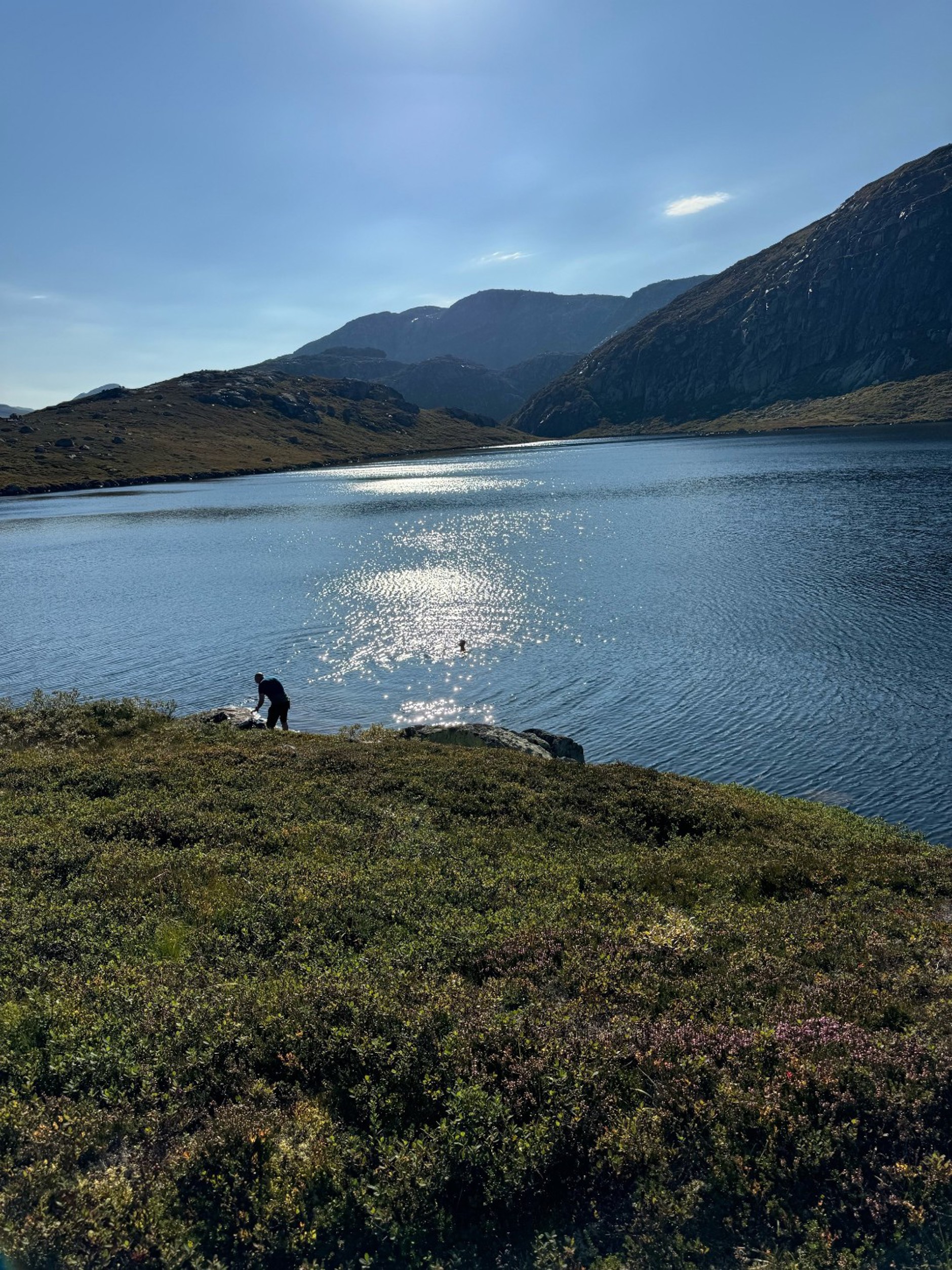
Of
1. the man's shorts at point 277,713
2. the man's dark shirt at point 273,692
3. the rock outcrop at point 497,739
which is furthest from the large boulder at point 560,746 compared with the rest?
the man's dark shirt at point 273,692

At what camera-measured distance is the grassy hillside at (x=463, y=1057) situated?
7.95 metres

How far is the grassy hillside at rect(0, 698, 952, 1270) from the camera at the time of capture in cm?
795

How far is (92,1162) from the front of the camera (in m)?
8.64

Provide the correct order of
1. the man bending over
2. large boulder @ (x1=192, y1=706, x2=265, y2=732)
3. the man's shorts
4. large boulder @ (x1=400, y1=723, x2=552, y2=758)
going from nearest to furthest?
large boulder @ (x1=400, y1=723, x2=552, y2=758)
large boulder @ (x1=192, y1=706, x2=265, y2=732)
the man's shorts
the man bending over

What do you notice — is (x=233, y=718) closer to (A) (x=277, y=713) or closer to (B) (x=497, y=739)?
(A) (x=277, y=713)

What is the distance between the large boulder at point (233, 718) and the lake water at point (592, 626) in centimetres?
343

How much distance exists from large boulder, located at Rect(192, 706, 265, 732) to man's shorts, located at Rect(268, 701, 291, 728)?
0.59 meters

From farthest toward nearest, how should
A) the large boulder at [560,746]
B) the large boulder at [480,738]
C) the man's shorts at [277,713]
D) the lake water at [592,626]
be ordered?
the man's shorts at [277,713], the lake water at [592,626], the large boulder at [560,746], the large boulder at [480,738]

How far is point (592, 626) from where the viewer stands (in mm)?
56875

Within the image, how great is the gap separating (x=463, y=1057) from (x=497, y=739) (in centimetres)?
2245

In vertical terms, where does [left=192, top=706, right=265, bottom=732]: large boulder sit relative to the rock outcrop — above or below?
above

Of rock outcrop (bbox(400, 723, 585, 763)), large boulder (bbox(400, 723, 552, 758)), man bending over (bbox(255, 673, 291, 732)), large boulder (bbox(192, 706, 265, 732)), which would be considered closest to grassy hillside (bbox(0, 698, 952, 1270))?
large boulder (bbox(400, 723, 552, 758))

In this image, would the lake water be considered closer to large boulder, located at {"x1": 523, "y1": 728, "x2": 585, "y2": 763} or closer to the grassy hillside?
large boulder, located at {"x1": 523, "y1": 728, "x2": 585, "y2": 763}

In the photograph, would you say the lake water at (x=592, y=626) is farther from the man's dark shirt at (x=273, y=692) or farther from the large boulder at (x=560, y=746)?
the man's dark shirt at (x=273, y=692)
